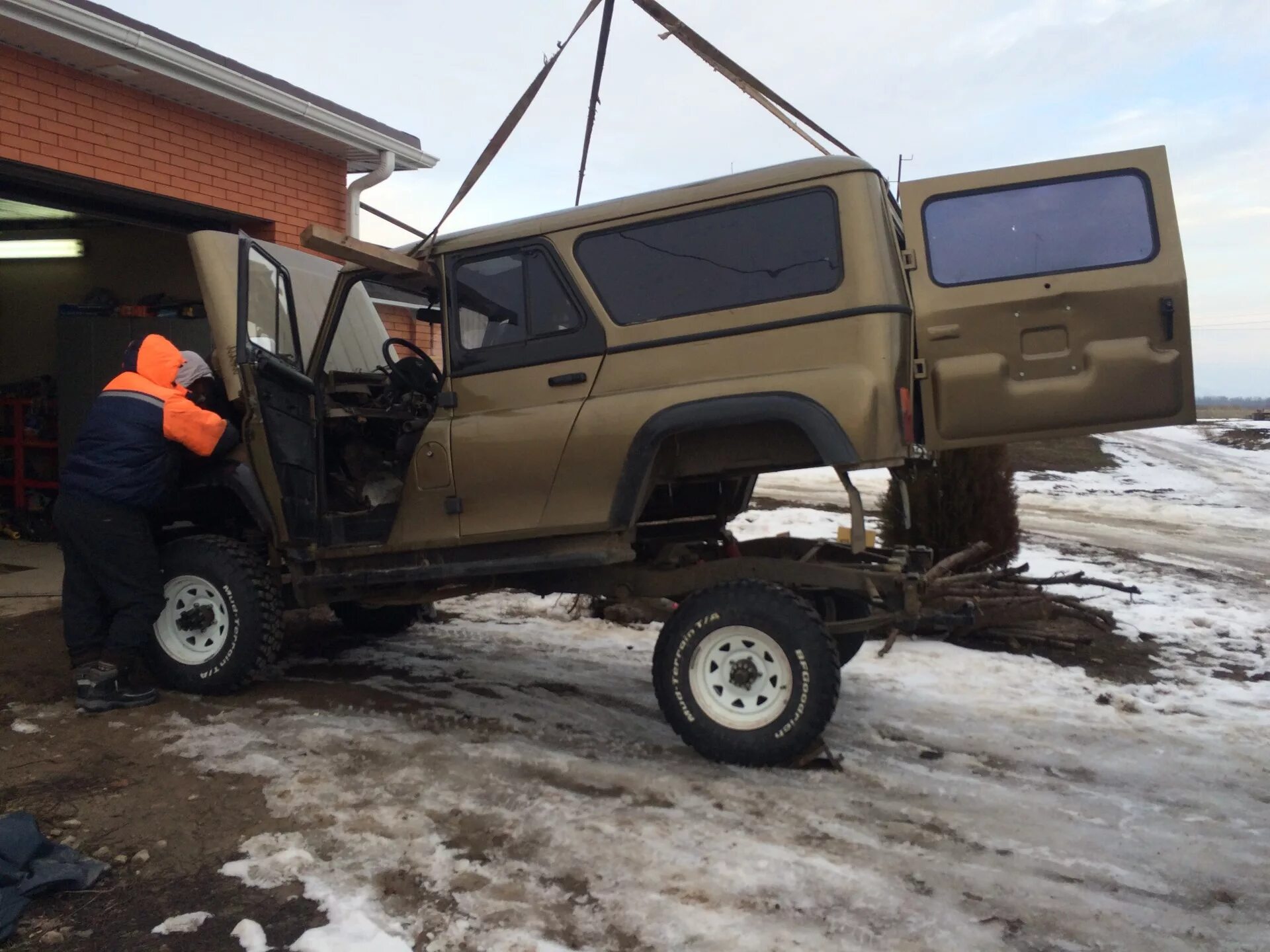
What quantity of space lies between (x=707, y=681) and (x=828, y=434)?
4.12 feet

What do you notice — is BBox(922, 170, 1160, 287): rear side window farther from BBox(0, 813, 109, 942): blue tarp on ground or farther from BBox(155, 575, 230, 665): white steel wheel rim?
BBox(155, 575, 230, 665): white steel wheel rim

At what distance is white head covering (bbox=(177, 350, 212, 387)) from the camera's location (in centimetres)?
489

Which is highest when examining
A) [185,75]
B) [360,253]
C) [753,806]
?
[185,75]

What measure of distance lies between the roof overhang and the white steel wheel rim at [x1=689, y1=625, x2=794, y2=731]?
19.5 ft

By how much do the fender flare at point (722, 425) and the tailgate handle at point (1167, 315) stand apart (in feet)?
4.54

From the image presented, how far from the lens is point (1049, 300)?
13.0 feet

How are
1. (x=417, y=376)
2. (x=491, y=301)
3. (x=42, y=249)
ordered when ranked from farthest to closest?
(x=42, y=249)
(x=417, y=376)
(x=491, y=301)

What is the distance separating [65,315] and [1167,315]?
10.2m

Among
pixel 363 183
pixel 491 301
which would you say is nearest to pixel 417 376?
pixel 491 301

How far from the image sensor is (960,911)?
9.73ft

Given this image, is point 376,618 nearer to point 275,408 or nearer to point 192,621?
point 192,621

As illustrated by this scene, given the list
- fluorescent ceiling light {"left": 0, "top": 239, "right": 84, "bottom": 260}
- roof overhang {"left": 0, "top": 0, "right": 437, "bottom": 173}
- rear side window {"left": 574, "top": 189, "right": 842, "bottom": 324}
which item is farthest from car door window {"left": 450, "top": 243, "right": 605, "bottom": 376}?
fluorescent ceiling light {"left": 0, "top": 239, "right": 84, "bottom": 260}

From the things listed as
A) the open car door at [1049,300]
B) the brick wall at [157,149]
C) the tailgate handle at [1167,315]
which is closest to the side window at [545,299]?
the open car door at [1049,300]

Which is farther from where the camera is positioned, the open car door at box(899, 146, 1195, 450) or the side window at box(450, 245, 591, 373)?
the side window at box(450, 245, 591, 373)
